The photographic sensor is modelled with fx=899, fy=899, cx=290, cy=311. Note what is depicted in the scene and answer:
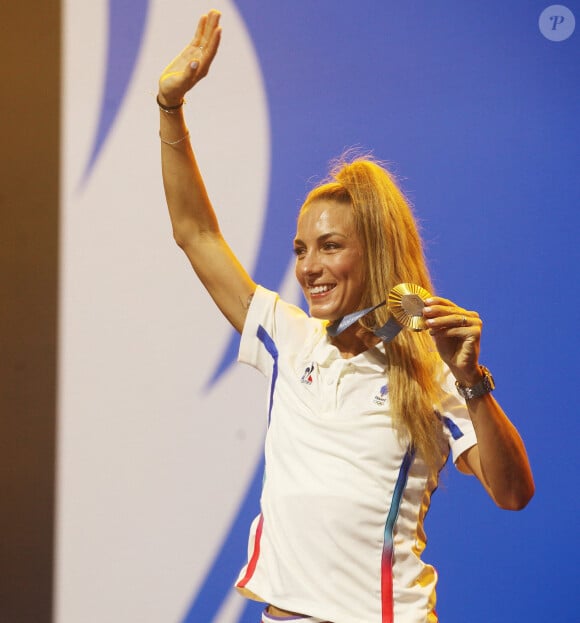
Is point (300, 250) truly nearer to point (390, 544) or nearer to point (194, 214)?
point (194, 214)

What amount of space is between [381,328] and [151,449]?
1.07 metres

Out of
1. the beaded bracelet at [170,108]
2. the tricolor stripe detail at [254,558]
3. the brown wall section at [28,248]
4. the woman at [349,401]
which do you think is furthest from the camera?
the brown wall section at [28,248]

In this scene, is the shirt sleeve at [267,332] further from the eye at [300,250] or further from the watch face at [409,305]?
the watch face at [409,305]

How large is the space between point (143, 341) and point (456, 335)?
1205 millimetres

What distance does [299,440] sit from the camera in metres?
1.46

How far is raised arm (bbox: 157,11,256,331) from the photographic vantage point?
1.60 metres

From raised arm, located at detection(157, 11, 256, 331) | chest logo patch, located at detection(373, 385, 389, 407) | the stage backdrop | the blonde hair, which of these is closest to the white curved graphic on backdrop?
the stage backdrop

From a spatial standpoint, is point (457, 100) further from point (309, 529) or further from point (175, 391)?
point (309, 529)

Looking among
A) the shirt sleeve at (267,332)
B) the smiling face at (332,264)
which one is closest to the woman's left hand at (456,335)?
the smiling face at (332,264)

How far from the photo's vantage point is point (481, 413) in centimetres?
130

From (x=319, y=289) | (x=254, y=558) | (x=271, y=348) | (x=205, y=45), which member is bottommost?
(x=254, y=558)

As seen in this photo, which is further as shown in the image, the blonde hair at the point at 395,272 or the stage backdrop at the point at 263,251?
the stage backdrop at the point at 263,251

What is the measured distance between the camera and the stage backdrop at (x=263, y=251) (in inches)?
90.3

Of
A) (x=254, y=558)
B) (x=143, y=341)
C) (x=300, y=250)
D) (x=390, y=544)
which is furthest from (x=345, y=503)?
(x=143, y=341)
